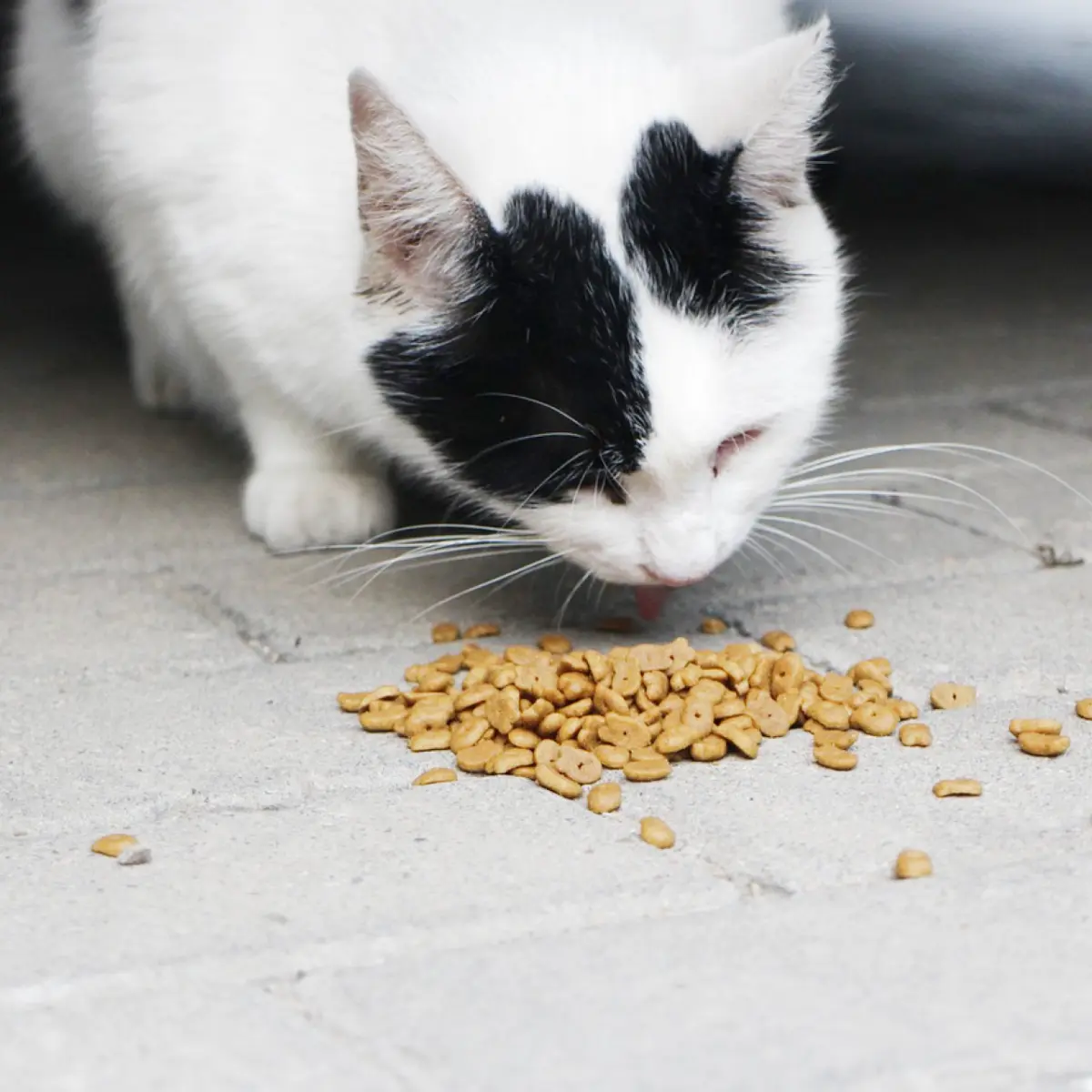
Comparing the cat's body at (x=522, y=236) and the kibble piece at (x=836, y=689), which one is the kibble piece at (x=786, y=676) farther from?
the cat's body at (x=522, y=236)

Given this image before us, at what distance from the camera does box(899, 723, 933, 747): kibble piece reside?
5.28 feet

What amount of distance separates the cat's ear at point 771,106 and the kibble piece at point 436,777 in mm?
682

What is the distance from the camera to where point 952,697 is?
1723mm

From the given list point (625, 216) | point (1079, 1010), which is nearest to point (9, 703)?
point (625, 216)

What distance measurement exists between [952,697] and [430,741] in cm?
55

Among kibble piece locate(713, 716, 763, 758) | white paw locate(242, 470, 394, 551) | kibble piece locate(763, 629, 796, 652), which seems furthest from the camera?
white paw locate(242, 470, 394, 551)

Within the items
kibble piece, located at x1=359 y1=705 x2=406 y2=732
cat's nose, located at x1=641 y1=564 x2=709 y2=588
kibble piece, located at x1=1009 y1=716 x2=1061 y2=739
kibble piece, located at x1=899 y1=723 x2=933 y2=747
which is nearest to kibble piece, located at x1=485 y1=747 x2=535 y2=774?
kibble piece, located at x1=359 y1=705 x2=406 y2=732

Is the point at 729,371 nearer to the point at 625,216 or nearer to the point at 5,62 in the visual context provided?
the point at 625,216

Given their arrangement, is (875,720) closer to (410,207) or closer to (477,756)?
(477,756)

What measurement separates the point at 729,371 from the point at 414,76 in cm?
55

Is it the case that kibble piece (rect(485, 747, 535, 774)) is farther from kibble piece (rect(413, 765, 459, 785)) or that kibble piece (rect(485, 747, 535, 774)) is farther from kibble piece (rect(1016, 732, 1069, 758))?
kibble piece (rect(1016, 732, 1069, 758))

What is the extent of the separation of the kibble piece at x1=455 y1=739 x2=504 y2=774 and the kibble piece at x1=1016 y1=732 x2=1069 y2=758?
506mm

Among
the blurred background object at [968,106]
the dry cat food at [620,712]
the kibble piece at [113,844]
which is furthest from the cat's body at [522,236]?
the blurred background object at [968,106]

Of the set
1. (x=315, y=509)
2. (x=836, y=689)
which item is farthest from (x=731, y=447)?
(x=315, y=509)
